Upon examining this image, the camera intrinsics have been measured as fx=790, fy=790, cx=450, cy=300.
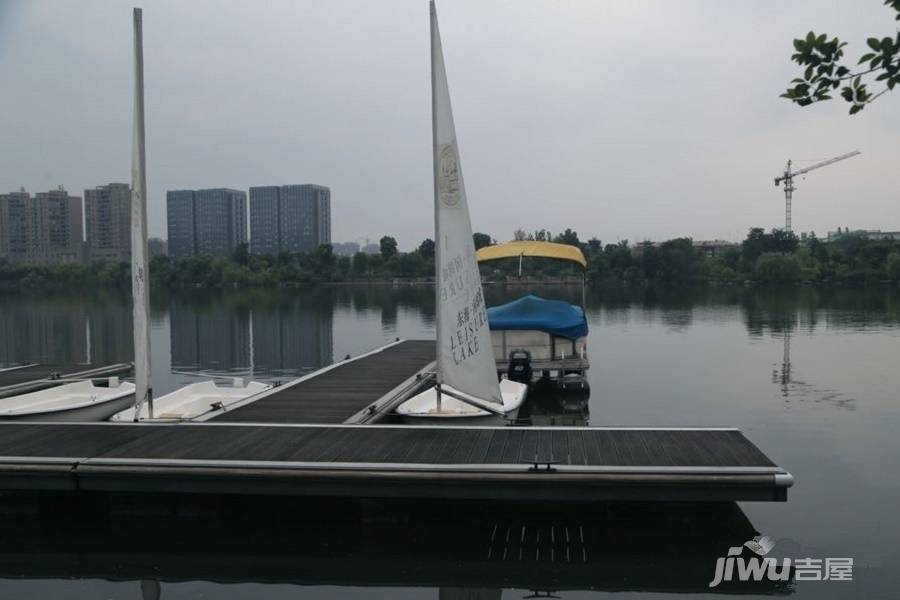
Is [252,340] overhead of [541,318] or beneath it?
beneath

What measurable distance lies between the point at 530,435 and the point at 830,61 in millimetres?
8702

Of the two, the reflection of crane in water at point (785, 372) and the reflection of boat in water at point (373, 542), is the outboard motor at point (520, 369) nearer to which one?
the reflection of crane in water at point (785, 372)

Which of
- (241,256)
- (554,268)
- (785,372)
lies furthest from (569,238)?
(785,372)

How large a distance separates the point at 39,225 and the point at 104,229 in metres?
17.1

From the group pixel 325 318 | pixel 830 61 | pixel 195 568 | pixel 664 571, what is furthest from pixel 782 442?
pixel 325 318

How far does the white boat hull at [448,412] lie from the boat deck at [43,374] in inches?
362

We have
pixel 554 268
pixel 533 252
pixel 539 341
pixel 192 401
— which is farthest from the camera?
pixel 554 268

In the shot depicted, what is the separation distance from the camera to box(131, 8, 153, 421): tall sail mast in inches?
516

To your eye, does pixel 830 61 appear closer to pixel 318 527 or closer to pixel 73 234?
pixel 318 527

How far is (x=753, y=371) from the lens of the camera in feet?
86.8

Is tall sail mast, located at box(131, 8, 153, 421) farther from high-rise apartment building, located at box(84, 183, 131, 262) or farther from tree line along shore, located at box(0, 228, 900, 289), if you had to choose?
high-rise apartment building, located at box(84, 183, 131, 262)

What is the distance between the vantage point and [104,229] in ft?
401

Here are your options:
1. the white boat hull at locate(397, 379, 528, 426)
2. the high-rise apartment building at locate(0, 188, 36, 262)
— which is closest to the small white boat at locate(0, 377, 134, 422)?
the white boat hull at locate(397, 379, 528, 426)

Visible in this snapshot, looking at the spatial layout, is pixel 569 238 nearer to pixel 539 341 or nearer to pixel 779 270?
pixel 779 270
